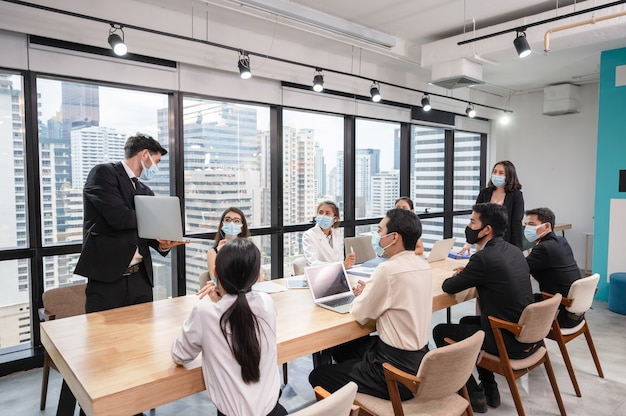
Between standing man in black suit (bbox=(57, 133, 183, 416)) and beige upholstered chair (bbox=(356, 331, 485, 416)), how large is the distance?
1.36m

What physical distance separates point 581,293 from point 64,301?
3.47m

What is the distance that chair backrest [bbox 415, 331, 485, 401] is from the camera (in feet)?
5.70

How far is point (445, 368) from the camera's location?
5.80ft

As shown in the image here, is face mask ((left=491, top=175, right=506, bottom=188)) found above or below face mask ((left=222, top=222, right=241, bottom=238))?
above

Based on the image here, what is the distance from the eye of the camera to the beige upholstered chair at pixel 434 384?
5.75 ft

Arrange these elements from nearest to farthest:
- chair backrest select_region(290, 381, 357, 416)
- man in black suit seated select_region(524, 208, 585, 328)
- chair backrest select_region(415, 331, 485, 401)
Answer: chair backrest select_region(290, 381, 357, 416) → chair backrest select_region(415, 331, 485, 401) → man in black suit seated select_region(524, 208, 585, 328)

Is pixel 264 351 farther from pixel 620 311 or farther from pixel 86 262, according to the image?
pixel 620 311

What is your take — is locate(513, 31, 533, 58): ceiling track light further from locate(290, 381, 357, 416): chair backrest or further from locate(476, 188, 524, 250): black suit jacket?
locate(290, 381, 357, 416): chair backrest

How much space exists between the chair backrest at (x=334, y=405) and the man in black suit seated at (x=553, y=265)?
2259mm

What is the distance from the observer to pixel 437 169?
7.34 metres

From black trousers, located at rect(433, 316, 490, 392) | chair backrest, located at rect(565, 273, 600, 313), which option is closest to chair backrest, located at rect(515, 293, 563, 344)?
black trousers, located at rect(433, 316, 490, 392)

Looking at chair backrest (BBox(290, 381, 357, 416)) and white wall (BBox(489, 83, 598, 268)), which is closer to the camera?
chair backrest (BBox(290, 381, 357, 416))

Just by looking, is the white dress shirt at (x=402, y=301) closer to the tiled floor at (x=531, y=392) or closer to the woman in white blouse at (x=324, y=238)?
the tiled floor at (x=531, y=392)

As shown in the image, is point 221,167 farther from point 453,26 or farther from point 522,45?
point 522,45
